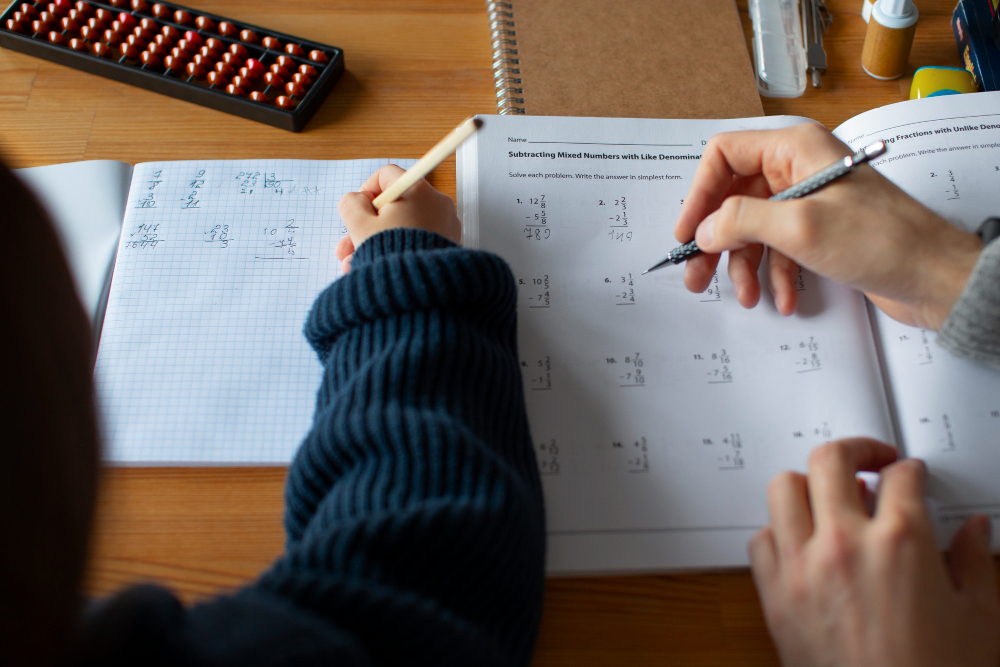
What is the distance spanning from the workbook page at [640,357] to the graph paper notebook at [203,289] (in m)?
0.17

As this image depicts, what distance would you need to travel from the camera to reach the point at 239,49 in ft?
2.37

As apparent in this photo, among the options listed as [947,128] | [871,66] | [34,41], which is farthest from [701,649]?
[34,41]

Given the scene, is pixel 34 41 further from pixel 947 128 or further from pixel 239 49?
pixel 947 128

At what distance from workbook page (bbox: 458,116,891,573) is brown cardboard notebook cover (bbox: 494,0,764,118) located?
0.04 meters

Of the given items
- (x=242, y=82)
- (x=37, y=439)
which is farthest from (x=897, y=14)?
(x=37, y=439)

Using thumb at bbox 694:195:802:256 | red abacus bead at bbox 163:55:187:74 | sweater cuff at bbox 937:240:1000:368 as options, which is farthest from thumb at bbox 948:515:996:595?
red abacus bead at bbox 163:55:187:74

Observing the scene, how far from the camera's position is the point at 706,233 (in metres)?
0.57

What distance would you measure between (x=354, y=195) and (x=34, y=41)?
425 mm

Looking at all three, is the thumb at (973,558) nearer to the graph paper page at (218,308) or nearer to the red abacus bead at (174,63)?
the graph paper page at (218,308)

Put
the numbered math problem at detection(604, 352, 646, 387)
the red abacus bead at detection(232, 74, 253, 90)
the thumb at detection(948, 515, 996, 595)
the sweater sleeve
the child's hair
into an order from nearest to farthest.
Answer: the child's hair < the sweater sleeve < the thumb at detection(948, 515, 996, 595) < the numbered math problem at detection(604, 352, 646, 387) < the red abacus bead at detection(232, 74, 253, 90)

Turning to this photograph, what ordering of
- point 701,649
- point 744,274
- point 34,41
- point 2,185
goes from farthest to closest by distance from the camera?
point 34,41 → point 744,274 → point 701,649 → point 2,185

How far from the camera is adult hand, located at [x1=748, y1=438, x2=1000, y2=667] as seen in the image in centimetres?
41

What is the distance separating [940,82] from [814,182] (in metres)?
0.31

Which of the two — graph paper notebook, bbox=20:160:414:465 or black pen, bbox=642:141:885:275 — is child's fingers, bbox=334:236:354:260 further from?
black pen, bbox=642:141:885:275
